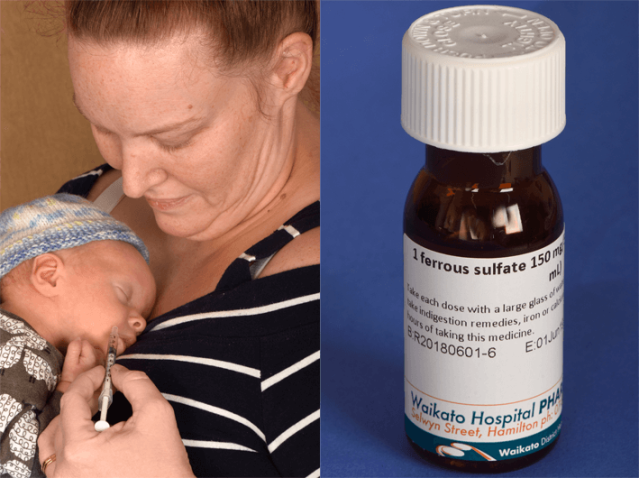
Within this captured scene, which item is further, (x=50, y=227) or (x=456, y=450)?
(x=456, y=450)

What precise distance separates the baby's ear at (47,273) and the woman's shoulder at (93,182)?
0.15ft

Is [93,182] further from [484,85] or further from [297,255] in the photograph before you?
[484,85]

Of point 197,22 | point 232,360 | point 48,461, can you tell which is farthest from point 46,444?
point 197,22

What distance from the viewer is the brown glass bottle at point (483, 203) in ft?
1.94

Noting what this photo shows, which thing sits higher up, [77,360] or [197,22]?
[197,22]

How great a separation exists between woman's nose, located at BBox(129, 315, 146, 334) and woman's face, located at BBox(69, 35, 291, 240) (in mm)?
61

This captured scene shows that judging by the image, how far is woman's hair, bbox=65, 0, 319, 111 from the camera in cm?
50

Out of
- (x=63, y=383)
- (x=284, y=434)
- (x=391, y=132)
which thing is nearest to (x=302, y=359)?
(x=284, y=434)

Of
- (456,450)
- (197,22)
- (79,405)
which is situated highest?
(197,22)

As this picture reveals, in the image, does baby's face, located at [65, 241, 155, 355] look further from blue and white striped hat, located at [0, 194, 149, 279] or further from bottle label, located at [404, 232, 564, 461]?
bottle label, located at [404, 232, 564, 461]

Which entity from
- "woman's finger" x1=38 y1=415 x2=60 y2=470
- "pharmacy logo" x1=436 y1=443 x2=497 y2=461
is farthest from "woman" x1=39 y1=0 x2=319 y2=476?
"pharmacy logo" x1=436 y1=443 x2=497 y2=461

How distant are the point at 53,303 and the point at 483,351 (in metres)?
0.30

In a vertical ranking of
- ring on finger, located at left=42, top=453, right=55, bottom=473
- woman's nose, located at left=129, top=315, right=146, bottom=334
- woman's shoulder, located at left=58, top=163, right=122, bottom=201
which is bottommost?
ring on finger, located at left=42, top=453, right=55, bottom=473

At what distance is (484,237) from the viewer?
1.94 feet
